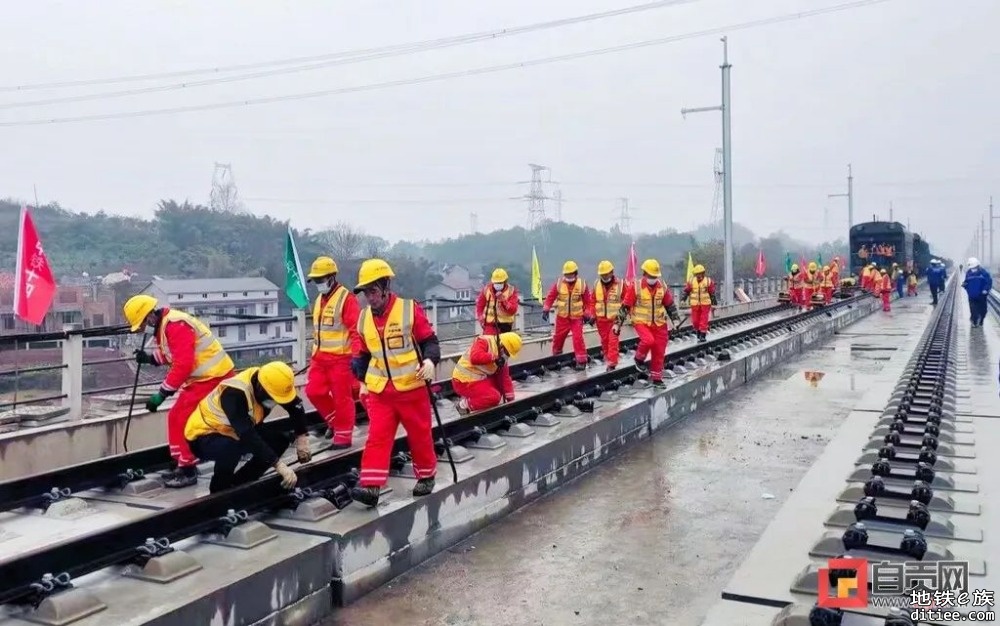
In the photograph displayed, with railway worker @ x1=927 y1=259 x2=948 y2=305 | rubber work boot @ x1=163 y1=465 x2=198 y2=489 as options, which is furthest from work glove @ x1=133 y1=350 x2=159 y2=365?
railway worker @ x1=927 y1=259 x2=948 y2=305

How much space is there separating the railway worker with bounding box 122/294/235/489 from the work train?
1515 inches

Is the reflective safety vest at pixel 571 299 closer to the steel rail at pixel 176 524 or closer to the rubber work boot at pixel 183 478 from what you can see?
the steel rail at pixel 176 524

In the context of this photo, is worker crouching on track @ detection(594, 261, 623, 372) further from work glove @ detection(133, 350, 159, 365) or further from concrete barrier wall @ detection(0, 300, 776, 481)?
work glove @ detection(133, 350, 159, 365)

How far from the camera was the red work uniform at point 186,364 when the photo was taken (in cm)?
624

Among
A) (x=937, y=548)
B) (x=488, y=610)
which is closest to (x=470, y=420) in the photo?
(x=488, y=610)

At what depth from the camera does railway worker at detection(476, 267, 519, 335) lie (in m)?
11.5

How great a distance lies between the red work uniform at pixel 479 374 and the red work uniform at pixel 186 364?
2.89m

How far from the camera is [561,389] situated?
9.73 metres

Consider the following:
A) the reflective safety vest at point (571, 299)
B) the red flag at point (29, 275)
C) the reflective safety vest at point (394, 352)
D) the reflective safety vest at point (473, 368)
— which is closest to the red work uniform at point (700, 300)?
the reflective safety vest at point (571, 299)

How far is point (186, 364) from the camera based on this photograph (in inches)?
246

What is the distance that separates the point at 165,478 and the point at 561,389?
4679mm

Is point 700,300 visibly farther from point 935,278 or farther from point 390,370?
point 935,278

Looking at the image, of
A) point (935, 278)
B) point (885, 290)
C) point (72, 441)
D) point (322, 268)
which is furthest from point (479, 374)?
point (935, 278)

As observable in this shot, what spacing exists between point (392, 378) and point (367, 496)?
0.78 m
